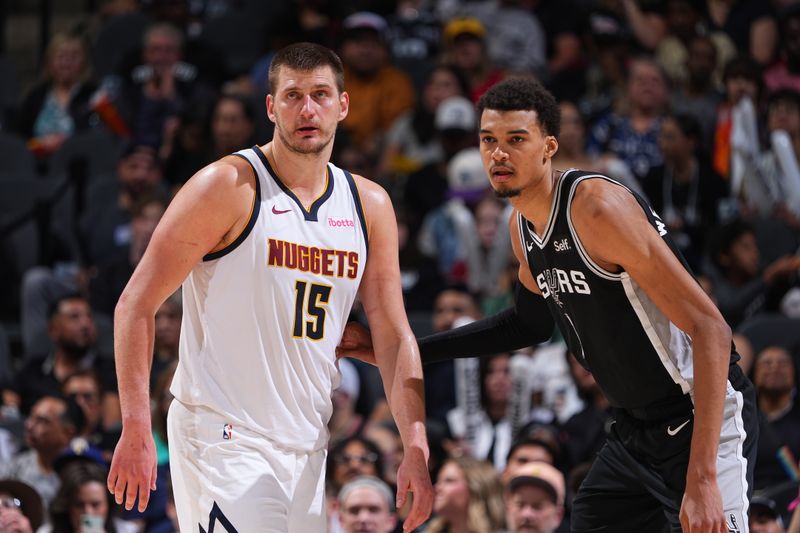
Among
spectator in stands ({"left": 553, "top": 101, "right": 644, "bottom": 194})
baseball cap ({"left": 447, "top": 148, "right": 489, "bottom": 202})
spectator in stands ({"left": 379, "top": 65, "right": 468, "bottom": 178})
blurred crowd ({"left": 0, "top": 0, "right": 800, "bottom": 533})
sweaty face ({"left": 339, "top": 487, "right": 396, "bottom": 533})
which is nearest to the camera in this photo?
sweaty face ({"left": 339, "top": 487, "right": 396, "bottom": 533})

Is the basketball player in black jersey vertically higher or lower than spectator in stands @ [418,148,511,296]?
lower

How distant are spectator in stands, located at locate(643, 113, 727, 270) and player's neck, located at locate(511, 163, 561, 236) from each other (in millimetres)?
5436

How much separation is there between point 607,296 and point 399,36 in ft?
27.4

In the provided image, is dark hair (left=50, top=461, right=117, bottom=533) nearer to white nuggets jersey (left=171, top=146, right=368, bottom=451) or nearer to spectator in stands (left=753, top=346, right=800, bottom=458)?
white nuggets jersey (left=171, top=146, right=368, bottom=451)

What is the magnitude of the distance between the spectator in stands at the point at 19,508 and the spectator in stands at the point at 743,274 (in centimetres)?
486

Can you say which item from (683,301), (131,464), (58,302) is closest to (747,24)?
(58,302)

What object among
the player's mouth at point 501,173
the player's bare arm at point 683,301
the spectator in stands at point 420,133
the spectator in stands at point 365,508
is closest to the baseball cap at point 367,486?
the spectator in stands at point 365,508

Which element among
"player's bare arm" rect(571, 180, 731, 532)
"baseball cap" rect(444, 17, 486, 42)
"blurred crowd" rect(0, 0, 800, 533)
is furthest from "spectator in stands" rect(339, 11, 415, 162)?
"player's bare arm" rect(571, 180, 731, 532)

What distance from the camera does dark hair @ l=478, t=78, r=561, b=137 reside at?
506cm

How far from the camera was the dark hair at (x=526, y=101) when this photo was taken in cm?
506

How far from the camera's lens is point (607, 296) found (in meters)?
4.89

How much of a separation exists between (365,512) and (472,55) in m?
5.68

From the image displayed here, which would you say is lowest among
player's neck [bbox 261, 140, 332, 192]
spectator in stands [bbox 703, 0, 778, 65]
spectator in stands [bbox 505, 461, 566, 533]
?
spectator in stands [bbox 505, 461, 566, 533]

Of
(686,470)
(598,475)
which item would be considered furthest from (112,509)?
(686,470)
